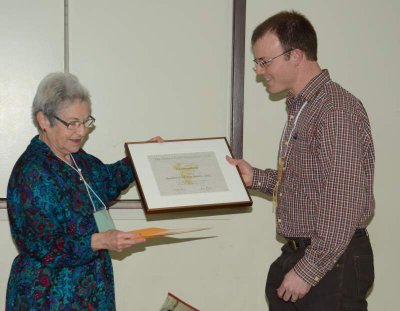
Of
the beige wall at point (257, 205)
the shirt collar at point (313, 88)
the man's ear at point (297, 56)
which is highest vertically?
the man's ear at point (297, 56)

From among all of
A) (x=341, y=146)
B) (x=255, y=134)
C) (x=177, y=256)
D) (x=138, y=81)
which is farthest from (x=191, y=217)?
(x=341, y=146)

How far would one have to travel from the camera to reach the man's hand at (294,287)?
2.17 meters

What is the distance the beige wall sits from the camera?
3.35 m

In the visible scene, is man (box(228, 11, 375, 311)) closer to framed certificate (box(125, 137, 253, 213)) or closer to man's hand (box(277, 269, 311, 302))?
man's hand (box(277, 269, 311, 302))

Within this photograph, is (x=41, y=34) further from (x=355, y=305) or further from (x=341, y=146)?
(x=355, y=305)

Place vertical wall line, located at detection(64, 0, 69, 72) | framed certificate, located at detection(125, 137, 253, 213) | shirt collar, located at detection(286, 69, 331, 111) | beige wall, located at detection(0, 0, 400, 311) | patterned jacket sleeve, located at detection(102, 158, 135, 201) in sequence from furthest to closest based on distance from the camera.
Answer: beige wall, located at detection(0, 0, 400, 311)
vertical wall line, located at detection(64, 0, 69, 72)
patterned jacket sleeve, located at detection(102, 158, 135, 201)
framed certificate, located at detection(125, 137, 253, 213)
shirt collar, located at detection(286, 69, 331, 111)

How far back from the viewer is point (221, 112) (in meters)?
3.35

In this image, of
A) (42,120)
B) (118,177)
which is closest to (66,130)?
(42,120)

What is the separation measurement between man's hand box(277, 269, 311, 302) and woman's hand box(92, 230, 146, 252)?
580mm

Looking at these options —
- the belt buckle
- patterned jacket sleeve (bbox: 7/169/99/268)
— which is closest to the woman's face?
patterned jacket sleeve (bbox: 7/169/99/268)

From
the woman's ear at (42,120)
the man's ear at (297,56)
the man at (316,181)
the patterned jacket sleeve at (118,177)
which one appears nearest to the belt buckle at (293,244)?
the man at (316,181)

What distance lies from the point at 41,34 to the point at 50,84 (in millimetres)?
912

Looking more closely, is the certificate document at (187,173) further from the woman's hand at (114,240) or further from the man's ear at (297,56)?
the man's ear at (297,56)

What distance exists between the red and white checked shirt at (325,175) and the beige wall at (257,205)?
38.2 inches
